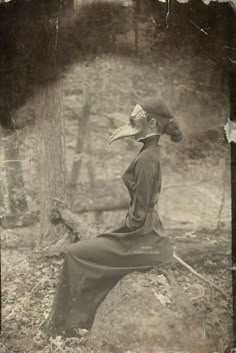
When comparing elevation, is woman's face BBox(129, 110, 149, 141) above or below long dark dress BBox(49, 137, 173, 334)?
above

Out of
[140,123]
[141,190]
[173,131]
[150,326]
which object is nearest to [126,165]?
[141,190]

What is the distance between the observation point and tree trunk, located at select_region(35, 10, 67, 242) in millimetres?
4348

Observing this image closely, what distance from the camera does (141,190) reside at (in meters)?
4.27

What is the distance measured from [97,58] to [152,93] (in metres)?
0.57

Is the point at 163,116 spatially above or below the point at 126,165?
above

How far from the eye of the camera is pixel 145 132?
431 centimetres

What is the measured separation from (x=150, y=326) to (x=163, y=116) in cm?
181

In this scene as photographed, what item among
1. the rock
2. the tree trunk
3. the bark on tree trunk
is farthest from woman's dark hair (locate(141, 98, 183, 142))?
the rock

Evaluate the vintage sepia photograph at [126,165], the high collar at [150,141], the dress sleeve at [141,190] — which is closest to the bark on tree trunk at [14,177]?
the vintage sepia photograph at [126,165]

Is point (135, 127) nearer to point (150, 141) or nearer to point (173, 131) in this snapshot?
point (150, 141)

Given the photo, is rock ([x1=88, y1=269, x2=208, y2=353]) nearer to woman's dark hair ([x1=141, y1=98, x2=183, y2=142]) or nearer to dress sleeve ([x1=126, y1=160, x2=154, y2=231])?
dress sleeve ([x1=126, y1=160, x2=154, y2=231])

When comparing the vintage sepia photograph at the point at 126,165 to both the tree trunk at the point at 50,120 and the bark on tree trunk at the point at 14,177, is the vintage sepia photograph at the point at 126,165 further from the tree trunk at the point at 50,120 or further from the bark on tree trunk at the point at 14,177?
the bark on tree trunk at the point at 14,177

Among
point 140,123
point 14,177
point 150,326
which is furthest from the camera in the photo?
point 14,177

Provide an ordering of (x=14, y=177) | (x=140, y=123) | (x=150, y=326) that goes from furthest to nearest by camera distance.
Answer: (x=14, y=177) → (x=140, y=123) → (x=150, y=326)
